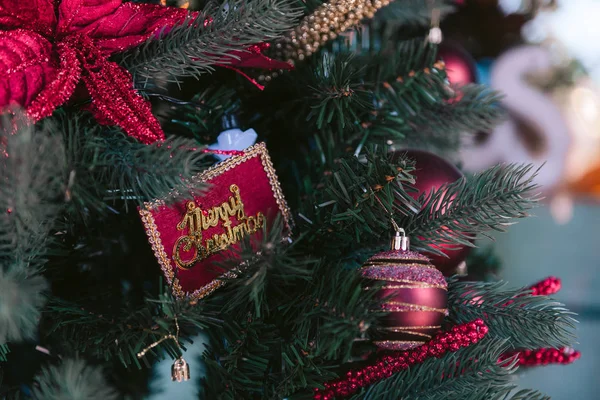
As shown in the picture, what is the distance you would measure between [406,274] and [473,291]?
0.12 metres

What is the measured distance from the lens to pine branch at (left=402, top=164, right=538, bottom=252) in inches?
15.4

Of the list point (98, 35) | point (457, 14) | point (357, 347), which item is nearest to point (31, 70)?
point (98, 35)

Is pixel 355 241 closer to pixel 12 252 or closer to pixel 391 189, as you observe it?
pixel 391 189

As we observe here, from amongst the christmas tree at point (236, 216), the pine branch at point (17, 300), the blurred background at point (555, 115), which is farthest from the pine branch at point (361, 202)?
the blurred background at point (555, 115)

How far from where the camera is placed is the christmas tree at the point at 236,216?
31 cm

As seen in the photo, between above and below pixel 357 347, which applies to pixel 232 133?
above

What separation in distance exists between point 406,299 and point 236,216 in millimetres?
144

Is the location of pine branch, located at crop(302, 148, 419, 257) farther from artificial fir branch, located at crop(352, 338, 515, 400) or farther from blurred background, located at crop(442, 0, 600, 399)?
blurred background, located at crop(442, 0, 600, 399)

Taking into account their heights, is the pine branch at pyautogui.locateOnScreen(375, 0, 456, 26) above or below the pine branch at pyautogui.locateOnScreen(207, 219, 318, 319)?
above

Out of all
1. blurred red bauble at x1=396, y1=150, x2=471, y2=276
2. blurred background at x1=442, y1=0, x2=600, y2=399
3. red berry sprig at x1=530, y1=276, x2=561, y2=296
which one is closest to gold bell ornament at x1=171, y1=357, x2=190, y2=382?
blurred red bauble at x1=396, y1=150, x2=471, y2=276

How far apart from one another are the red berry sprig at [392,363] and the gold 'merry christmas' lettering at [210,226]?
134 millimetres

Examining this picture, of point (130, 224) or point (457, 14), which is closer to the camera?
point (130, 224)

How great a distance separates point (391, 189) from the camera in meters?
0.38

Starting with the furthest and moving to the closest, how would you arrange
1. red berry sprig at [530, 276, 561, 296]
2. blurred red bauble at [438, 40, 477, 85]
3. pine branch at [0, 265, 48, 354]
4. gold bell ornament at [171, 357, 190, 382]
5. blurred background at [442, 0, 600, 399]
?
blurred background at [442, 0, 600, 399], blurred red bauble at [438, 40, 477, 85], red berry sprig at [530, 276, 561, 296], gold bell ornament at [171, 357, 190, 382], pine branch at [0, 265, 48, 354]
